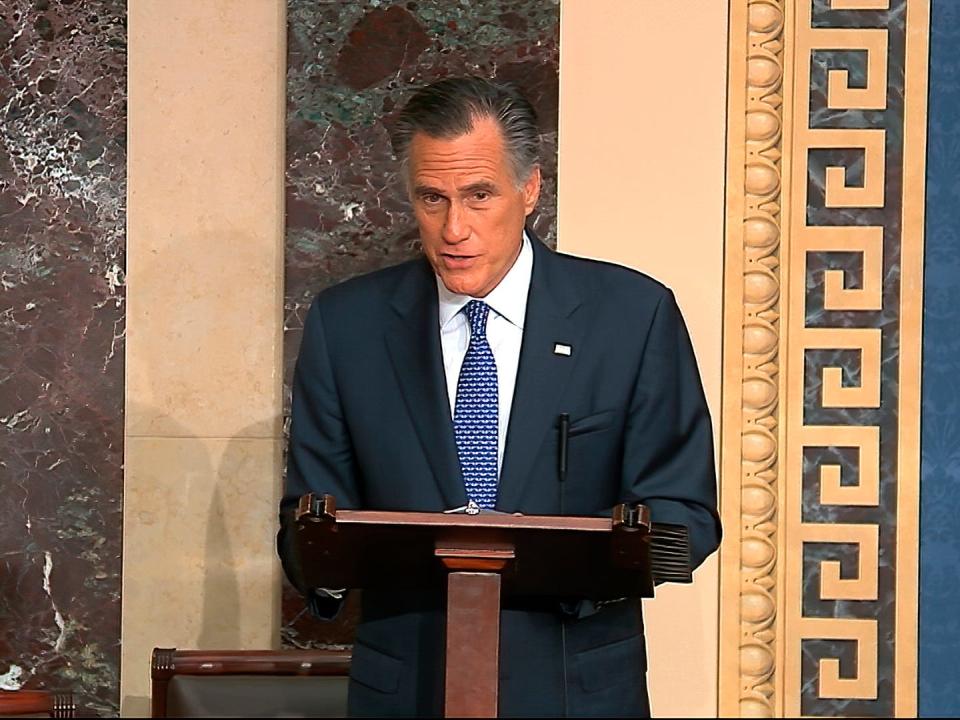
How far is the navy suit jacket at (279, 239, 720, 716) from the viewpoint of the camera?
2.72 m

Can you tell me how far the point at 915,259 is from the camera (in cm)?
381

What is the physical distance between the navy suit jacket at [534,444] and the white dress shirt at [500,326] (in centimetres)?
3

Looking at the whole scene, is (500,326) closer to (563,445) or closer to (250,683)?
(563,445)

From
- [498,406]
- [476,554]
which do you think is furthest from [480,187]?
[476,554]

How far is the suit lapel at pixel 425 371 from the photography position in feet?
9.07

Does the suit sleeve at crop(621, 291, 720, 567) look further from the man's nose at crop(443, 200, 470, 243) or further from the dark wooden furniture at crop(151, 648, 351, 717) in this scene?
the dark wooden furniture at crop(151, 648, 351, 717)

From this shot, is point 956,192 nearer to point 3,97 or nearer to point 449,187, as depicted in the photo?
point 449,187

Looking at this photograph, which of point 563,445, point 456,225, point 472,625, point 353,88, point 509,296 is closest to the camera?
point 472,625

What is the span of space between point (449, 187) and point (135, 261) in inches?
53.0

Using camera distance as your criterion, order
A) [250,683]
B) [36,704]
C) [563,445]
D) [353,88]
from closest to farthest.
→ [563,445] < [250,683] < [36,704] < [353,88]

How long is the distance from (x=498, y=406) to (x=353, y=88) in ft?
4.21

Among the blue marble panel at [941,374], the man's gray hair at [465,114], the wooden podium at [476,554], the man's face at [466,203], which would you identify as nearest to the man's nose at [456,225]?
the man's face at [466,203]

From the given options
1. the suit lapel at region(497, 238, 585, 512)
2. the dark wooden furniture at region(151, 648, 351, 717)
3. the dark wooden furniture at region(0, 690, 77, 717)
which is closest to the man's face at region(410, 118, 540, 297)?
the suit lapel at region(497, 238, 585, 512)

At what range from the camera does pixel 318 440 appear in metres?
2.89
